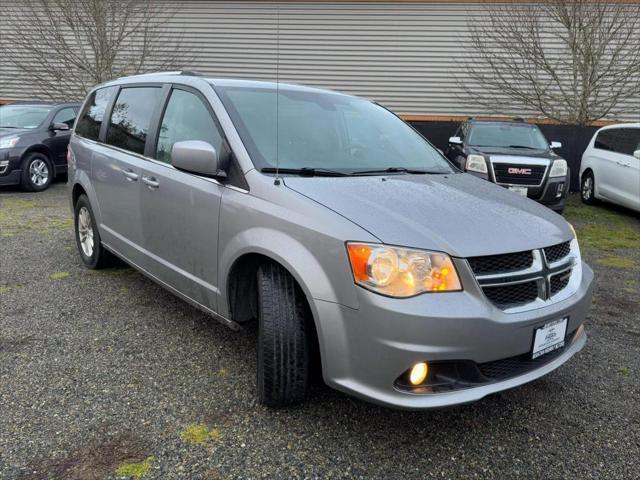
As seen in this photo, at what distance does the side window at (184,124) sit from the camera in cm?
292

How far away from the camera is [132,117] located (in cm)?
372

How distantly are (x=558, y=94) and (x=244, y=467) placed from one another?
12.8m

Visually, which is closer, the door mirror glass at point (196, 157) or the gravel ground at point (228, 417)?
the gravel ground at point (228, 417)

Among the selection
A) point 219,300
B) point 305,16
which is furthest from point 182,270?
point 305,16

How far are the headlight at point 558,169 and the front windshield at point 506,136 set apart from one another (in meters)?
0.76

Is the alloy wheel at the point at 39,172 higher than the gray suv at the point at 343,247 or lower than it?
lower

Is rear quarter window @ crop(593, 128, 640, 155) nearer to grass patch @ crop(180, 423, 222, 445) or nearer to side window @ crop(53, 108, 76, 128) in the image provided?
grass patch @ crop(180, 423, 222, 445)

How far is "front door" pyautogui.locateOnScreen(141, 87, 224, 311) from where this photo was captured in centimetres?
281

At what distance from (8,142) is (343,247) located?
857 centimetres

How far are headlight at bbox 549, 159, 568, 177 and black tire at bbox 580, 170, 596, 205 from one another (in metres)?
2.07

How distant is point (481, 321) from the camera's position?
2.03 m

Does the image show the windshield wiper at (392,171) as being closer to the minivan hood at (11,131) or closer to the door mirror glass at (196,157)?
the door mirror glass at (196,157)

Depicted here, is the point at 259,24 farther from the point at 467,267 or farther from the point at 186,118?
the point at 467,267

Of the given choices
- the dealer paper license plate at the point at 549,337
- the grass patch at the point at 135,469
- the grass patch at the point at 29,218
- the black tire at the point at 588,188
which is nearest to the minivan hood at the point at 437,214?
the dealer paper license plate at the point at 549,337
